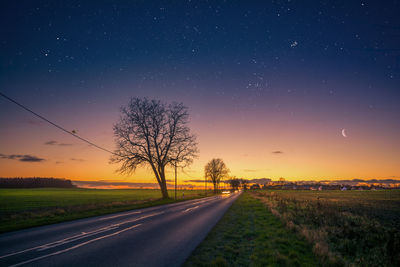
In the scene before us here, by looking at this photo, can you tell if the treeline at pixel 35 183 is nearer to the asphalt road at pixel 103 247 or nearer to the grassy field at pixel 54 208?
the grassy field at pixel 54 208

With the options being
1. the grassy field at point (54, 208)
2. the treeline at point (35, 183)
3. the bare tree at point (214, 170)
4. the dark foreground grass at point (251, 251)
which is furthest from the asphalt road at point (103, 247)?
the treeline at point (35, 183)

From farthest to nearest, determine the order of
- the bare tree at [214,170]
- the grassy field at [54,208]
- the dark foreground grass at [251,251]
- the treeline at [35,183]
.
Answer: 1. the treeline at [35,183]
2. the bare tree at [214,170]
3. the grassy field at [54,208]
4. the dark foreground grass at [251,251]

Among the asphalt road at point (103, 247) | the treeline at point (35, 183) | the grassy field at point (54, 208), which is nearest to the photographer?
the asphalt road at point (103, 247)

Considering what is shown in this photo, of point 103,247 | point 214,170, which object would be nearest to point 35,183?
point 214,170

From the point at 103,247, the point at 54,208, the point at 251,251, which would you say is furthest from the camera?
the point at 54,208

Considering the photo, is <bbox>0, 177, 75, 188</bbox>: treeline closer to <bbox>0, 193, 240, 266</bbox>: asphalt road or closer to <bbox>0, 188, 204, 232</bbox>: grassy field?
<bbox>0, 188, 204, 232</bbox>: grassy field

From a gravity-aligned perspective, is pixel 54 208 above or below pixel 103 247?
below

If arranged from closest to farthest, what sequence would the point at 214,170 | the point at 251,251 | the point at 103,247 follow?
the point at 103,247
the point at 251,251
the point at 214,170

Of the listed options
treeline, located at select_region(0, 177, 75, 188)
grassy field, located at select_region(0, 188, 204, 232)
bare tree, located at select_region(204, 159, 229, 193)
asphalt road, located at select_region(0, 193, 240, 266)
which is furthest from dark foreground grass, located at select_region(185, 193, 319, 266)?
treeline, located at select_region(0, 177, 75, 188)

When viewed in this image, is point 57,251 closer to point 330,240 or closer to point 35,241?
point 35,241

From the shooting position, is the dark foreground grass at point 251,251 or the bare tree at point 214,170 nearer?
the dark foreground grass at point 251,251

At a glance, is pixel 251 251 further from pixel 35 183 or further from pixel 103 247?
pixel 35 183

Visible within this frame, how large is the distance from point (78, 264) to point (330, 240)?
30.4ft

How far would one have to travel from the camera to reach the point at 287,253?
6723mm
